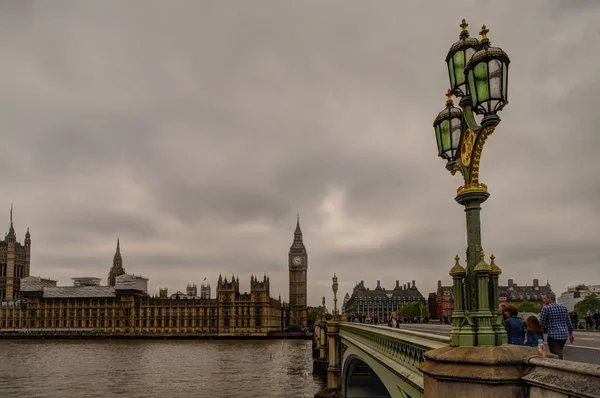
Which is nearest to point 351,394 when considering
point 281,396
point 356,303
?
point 281,396

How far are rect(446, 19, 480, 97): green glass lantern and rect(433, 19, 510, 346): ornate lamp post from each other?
0.01 m

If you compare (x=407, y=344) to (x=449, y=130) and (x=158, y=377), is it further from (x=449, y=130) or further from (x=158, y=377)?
(x=158, y=377)

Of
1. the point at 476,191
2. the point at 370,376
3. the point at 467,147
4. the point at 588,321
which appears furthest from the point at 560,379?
the point at 370,376

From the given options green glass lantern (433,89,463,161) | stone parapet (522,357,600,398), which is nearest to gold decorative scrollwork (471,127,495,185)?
green glass lantern (433,89,463,161)

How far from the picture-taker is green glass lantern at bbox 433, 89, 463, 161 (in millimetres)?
8031

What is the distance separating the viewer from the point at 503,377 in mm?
5859

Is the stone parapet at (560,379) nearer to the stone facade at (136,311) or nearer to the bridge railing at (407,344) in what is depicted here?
the bridge railing at (407,344)

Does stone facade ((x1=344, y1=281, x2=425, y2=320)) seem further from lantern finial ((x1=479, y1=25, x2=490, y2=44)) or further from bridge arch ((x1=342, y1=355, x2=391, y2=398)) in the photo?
lantern finial ((x1=479, y1=25, x2=490, y2=44))

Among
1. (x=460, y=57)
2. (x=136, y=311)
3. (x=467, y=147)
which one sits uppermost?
(x=460, y=57)

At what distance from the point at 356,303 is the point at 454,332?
193 m

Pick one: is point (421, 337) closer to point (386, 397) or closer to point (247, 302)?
point (386, 397)

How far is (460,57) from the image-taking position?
304 inches

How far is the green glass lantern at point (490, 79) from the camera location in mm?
6547

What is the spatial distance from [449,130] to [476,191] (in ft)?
4.88
